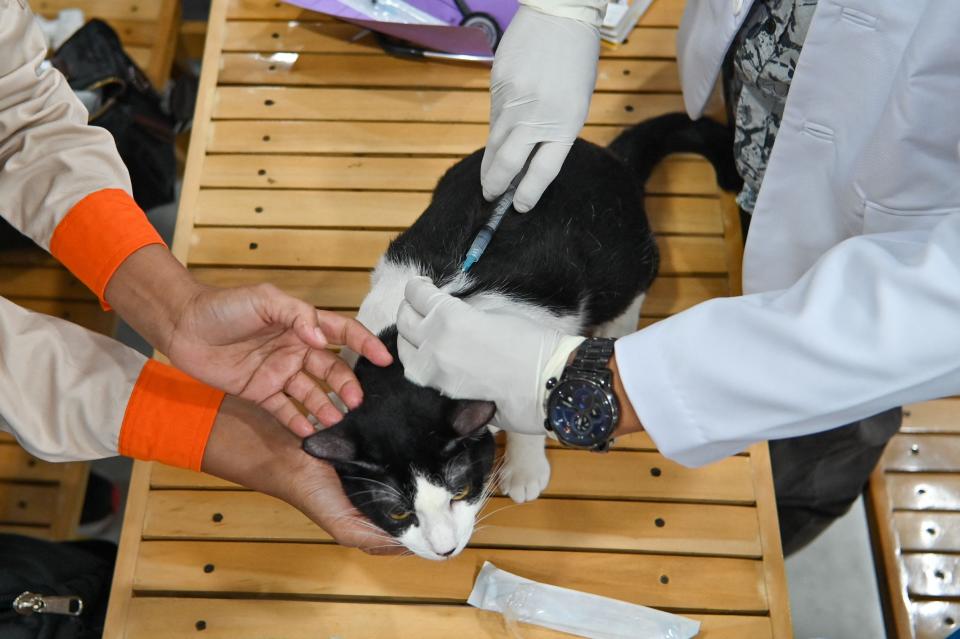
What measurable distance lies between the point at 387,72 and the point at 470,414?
0.92 meters

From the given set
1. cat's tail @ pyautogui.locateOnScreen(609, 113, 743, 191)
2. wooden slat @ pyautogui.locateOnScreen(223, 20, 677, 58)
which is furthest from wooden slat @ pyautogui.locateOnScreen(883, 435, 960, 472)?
wooden slat @ pyautogui.locateOnScreen(223, 20, 677, 58)

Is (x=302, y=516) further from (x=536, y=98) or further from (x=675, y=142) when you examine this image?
(x=675, y=142)

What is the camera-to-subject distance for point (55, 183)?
3.49ft

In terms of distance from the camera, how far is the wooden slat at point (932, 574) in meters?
1.44

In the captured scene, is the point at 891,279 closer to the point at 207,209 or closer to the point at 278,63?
the point at 207,209

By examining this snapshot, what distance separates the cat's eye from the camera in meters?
0.99

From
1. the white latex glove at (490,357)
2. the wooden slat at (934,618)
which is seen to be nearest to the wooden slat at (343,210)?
the white latex glove at (490,357)

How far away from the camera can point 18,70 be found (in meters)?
1.03

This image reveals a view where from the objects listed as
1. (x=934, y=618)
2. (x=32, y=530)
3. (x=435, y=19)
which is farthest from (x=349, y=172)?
(x=934, y=618)

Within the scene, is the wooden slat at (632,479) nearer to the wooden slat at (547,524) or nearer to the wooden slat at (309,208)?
the wooden slat at (547,524)

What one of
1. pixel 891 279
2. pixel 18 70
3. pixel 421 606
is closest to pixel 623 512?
pixel 421 606

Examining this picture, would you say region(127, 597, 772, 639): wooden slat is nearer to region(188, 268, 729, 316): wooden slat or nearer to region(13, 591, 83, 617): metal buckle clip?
region(13, 591, 83, 617): metal buckle clip

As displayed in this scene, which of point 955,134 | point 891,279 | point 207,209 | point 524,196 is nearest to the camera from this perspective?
point 891,279

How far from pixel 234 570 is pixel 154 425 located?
24 centimetres
